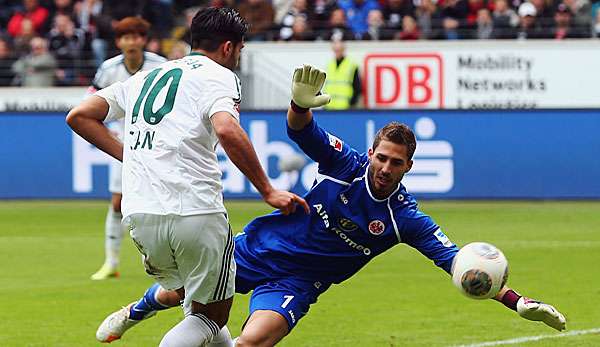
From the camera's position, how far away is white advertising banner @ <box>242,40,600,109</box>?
75.3ft

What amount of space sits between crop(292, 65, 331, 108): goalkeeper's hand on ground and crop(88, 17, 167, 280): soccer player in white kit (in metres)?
5.29

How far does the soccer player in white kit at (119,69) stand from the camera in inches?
479

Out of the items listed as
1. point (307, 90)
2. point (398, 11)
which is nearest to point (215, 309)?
point (307, 90)

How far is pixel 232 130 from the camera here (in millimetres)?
6188

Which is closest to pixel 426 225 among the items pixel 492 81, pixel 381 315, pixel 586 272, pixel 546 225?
pixel 381 315

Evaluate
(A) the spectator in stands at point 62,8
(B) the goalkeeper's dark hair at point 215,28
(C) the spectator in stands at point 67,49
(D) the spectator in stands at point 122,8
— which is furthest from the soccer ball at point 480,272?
(A) the spectator in stands at point 62,8

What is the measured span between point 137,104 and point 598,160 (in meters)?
13.2

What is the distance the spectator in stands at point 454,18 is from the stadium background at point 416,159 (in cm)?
3

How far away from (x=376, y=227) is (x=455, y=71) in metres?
16.1

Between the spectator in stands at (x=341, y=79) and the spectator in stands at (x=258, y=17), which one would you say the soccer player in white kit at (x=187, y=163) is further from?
the spectator in stands at (x=258, y=17)

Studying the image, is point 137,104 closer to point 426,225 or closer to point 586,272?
point 426,225

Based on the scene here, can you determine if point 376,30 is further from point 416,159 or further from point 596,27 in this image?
point 416,159

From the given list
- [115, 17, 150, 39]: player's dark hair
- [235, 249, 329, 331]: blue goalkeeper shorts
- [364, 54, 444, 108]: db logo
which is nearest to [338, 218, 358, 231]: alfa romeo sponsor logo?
[235, 249, 329, 331]: blue goalkeeper shorts

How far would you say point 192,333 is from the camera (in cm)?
674
